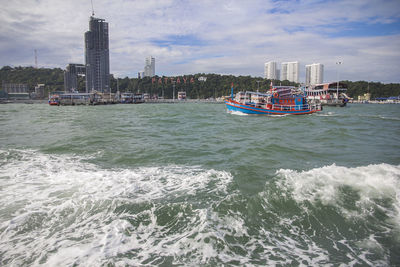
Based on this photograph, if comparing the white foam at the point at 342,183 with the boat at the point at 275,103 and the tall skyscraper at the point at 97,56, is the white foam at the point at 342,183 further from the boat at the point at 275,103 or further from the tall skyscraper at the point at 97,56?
the tall skyscraper at the point at 97,56

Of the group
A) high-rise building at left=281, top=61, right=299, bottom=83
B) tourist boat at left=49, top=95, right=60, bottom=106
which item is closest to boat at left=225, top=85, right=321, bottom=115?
tourist boat at left=49, top=95, right=60, bottom=106

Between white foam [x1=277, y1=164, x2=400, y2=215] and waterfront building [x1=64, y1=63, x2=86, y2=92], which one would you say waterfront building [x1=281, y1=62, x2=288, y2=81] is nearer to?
waterfront building [x1=64, y1=63, x2=86, y2=92]

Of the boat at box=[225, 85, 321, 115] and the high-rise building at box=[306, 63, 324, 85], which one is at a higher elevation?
the high-rise building at box=[306, 63, 324, 85]

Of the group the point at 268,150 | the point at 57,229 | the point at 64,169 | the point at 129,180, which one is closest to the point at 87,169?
the point at 64,169

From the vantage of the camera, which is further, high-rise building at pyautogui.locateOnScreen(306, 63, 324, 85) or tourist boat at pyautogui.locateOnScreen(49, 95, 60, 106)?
high-rise building at pyautogui.locateOnScreen(306, 63, 324, 85)

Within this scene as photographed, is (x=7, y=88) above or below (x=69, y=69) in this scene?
below

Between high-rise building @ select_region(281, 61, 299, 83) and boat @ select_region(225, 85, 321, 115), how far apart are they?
16290 centimetres

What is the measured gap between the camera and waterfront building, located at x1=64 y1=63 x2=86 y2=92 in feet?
544

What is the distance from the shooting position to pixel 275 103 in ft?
114

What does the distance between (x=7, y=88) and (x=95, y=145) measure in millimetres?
176756

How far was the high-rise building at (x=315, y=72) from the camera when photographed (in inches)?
6629

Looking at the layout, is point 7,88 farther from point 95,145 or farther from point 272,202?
point 272,202

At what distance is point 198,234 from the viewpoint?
4102 mm

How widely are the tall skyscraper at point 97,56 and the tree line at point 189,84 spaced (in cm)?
1135
